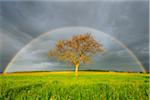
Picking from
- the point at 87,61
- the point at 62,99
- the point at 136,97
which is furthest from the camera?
the point at 87,61

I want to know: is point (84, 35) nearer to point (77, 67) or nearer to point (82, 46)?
point (82, 46)

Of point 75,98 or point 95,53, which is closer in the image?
point 75,98

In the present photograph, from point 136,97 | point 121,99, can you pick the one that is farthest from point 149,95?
point 121,99

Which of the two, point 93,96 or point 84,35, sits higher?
point 84,35

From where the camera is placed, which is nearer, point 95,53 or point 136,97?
point 136,97

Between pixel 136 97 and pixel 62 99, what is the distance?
337cm

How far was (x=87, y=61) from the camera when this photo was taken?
53.5 meters

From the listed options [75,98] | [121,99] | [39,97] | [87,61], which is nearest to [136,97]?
[121,99]

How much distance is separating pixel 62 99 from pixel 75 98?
1.97 feet

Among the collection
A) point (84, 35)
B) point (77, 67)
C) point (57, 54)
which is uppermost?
point (84, 35)

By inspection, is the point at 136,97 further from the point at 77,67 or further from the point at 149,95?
the point at 77,67

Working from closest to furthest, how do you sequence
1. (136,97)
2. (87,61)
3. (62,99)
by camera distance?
1. (62,99)
2. (136,97)
3. (87,61)

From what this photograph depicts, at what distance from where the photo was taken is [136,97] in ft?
29.4

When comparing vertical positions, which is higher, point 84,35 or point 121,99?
point 84,35
